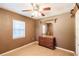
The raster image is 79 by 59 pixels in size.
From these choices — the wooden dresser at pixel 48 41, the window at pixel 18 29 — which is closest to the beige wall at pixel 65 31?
A: the wooden dresser at pixel 48 41

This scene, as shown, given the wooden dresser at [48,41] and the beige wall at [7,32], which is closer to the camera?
the beige wall at [7,32]

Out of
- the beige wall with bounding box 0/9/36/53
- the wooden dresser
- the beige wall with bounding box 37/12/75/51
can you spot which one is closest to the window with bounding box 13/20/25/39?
the beige wall with bounding box 0/9/36/53

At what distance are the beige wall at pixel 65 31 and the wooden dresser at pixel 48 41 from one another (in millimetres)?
308

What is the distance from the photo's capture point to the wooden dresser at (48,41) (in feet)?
10.4

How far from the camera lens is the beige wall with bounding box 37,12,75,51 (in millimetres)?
2760

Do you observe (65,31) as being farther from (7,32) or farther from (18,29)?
(7,32)

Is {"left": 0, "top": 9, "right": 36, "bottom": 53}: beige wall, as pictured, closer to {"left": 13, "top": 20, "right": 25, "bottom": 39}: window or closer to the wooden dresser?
{"left": 13, "top": 20, "right": 25, "bottom": 39}: window

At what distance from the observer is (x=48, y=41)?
3.32 metres

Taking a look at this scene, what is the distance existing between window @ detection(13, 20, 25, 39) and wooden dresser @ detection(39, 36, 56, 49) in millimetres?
1128

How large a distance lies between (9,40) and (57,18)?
263 centimetres

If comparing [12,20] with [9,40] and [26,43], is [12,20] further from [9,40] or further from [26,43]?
[26,43]

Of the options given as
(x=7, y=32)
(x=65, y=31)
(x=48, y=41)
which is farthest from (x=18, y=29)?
(x=65, y=31)

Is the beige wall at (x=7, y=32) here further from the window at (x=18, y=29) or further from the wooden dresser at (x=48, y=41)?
the wooden dresser at (x=48, y=41)

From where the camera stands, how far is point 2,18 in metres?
2.44
